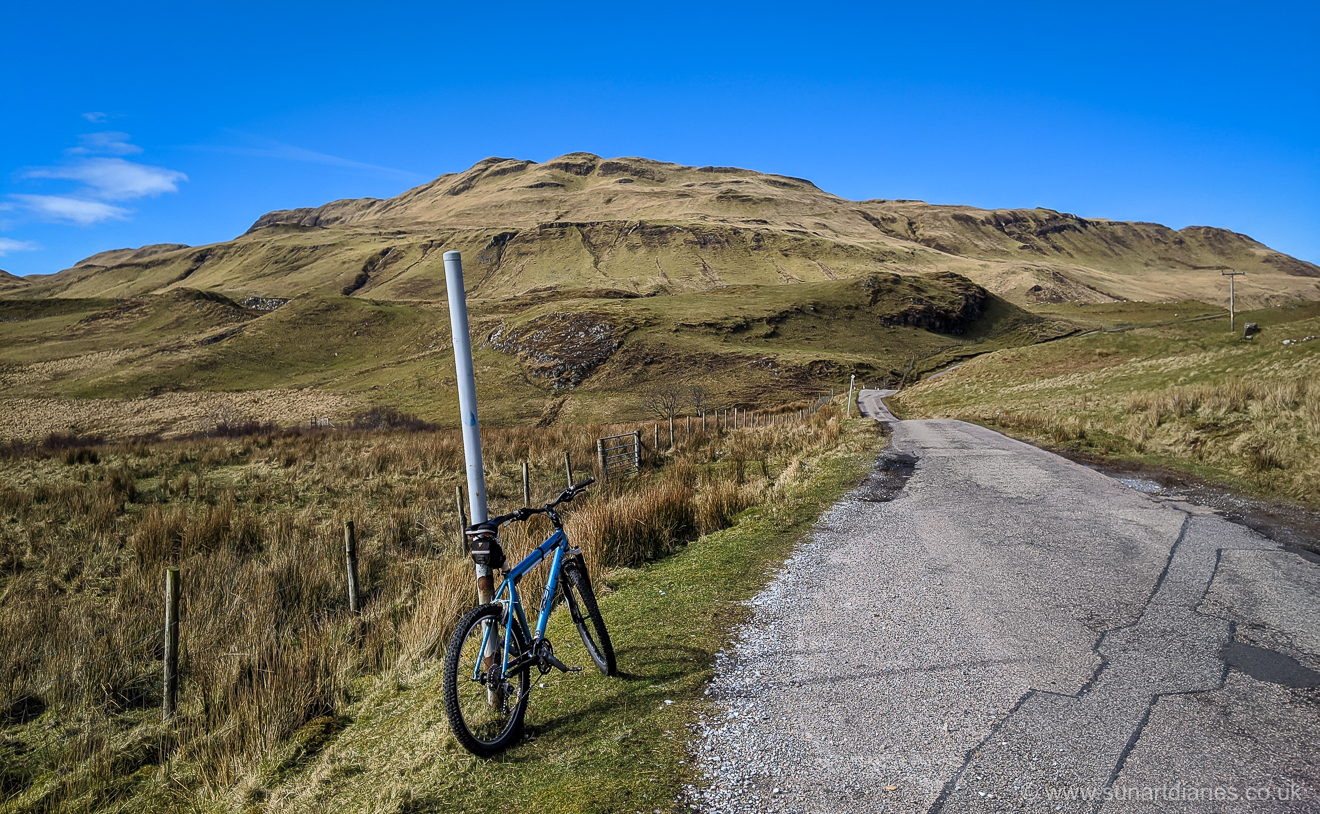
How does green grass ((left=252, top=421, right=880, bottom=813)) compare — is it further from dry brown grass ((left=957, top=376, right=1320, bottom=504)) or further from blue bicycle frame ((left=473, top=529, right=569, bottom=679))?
dry brown grass ((left=957, top=376, right=1320, bottom=504))

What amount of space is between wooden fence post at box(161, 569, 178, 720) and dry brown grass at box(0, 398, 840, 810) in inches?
6.9

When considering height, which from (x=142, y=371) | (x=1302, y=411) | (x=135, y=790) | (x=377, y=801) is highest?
(x=142, y=371)

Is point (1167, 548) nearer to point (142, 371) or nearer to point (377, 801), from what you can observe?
point (377, 801)

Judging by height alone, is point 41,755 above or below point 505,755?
below

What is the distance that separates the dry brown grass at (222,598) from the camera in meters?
4.76

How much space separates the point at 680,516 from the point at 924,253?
603 ft

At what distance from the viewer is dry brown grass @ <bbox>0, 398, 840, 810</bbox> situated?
15.6 feet

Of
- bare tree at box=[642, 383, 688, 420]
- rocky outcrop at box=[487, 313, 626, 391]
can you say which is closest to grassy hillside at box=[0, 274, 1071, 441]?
rocky outcrop at box=[487, 313, 626, 391]

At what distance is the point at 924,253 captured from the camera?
6841 inches

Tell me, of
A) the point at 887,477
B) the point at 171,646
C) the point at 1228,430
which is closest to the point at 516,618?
the point at 171,646

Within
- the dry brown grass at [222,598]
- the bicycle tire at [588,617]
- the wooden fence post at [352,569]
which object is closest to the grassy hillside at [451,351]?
the dry brown grass at [222,598]

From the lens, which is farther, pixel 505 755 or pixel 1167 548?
pixel 1167 548

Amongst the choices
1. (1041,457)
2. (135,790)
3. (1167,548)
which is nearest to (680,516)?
(1167,548)

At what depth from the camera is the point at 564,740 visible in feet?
12.9
